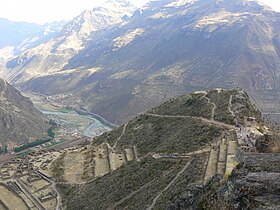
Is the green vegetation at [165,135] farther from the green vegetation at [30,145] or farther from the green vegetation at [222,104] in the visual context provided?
the green vegetation at [30,145]

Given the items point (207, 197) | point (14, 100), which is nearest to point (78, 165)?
point (207, 197)

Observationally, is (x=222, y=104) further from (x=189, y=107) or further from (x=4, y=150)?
(x=4, y=150)

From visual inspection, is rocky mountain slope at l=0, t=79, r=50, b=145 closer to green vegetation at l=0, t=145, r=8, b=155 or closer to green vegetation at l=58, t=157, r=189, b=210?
green vegetation at l=0, t=145, r=8, b=155

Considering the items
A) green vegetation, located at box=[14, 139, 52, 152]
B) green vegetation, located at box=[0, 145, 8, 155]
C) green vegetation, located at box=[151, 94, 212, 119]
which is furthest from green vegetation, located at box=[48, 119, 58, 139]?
green vegetation, located at box=[151, 94, 212, 119]

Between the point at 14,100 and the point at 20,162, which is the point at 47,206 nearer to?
the point at 20,162

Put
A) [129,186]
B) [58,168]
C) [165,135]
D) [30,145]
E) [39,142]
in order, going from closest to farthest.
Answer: [129,186] → [165,135] → [58,168] → [30,145] → [39,142]

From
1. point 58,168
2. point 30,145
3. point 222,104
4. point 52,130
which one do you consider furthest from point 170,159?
point 52,130

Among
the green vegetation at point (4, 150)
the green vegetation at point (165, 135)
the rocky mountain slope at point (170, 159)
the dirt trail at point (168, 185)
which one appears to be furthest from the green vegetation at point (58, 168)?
the green vegetation at point (4, 150)

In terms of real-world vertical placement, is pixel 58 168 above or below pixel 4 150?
above
